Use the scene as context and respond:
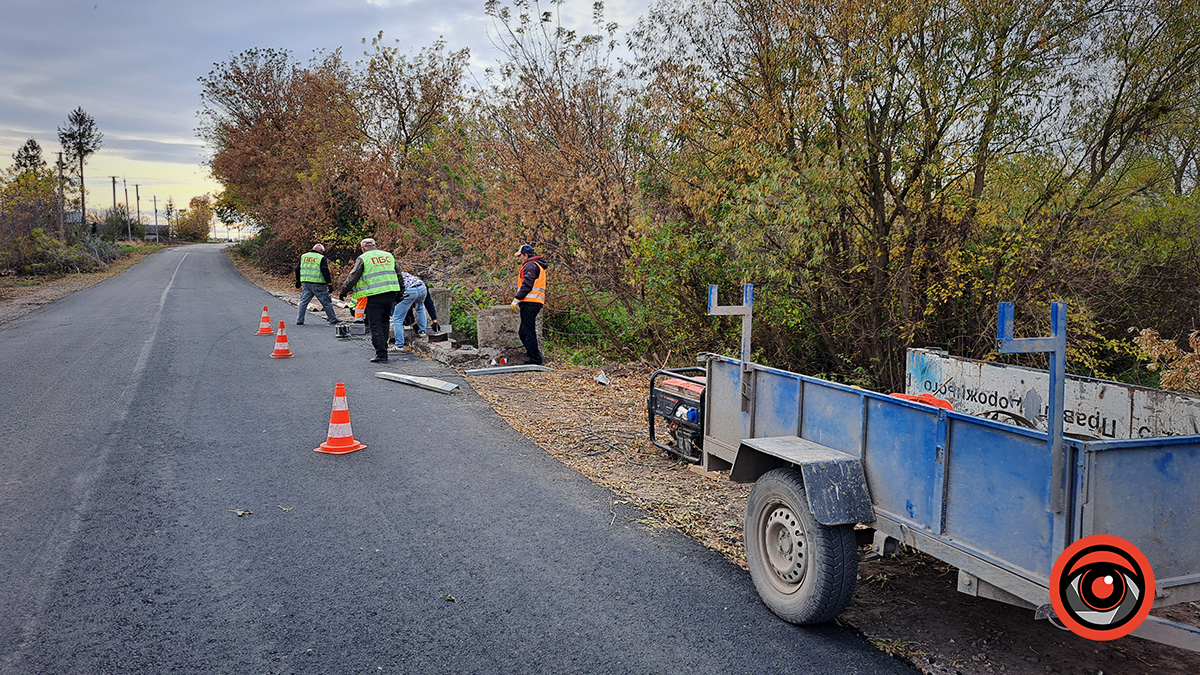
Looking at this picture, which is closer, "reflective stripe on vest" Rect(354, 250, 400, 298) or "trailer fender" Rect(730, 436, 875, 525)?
"trailer fender" Rect(730, 436, 875, 525)

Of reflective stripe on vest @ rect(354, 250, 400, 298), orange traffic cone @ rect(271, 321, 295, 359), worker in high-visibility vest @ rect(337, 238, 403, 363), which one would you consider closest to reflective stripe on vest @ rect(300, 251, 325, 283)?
orange traffic cone @ rect(271, 321, 295, 359)

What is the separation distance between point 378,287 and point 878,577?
356 inches

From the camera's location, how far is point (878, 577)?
14.1 ft

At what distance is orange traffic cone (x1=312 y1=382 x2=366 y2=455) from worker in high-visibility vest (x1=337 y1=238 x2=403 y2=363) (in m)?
4.73

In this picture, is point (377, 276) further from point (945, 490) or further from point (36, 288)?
point (36, 288)

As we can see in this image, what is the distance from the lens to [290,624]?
3.71 meters

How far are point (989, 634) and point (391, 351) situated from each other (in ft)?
35.7

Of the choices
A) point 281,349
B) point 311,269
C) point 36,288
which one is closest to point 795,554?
point 281,349

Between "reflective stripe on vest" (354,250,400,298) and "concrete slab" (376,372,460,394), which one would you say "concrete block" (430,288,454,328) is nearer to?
"reflective stripe on vest" (354,250,400,298)

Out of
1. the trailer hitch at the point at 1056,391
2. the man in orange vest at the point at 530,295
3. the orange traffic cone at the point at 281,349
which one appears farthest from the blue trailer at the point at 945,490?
the orange traffic cone at the point at 281,349

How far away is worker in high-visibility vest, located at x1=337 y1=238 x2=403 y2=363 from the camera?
1139 cm

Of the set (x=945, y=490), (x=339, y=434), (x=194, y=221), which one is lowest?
(x=339, y=434)

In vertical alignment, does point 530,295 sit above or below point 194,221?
below

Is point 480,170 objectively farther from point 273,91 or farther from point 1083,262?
point 273,91
